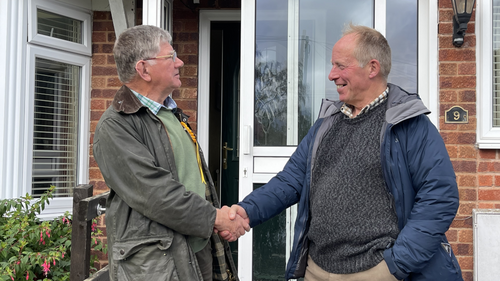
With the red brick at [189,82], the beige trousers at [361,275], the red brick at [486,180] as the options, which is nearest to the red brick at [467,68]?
the red brick at [486,180]

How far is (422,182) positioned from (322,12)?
1.83 metres

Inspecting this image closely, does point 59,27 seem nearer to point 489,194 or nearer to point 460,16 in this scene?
point 460,16

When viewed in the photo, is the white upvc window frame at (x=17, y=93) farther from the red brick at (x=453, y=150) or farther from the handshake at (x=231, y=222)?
the red brick at (x=453, y=150)

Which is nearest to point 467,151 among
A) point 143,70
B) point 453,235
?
point 453,235

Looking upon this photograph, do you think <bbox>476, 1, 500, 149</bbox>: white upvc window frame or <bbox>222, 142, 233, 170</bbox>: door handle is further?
<bbox>222, 142, 233, 170</bbox>: door handle

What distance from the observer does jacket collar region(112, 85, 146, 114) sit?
1.67 m

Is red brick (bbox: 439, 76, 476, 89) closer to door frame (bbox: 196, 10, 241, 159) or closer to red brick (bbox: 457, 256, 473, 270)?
red brick (bbox: 457, 256, 473, 270)

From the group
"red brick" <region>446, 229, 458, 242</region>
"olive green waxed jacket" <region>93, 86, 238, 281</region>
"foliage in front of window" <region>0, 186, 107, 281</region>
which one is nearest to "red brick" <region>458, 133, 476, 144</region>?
"red brick" <region>446, 229, 458, 242</region>

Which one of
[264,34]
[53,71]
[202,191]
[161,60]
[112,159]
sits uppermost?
[264,34]

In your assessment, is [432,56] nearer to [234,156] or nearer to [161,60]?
[161,60]

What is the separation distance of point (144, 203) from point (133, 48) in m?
0.67

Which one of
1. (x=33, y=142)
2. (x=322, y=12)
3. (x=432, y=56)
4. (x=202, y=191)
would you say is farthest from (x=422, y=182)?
(x=33, y=142)

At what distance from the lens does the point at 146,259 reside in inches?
64.2

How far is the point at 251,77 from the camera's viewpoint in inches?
120
